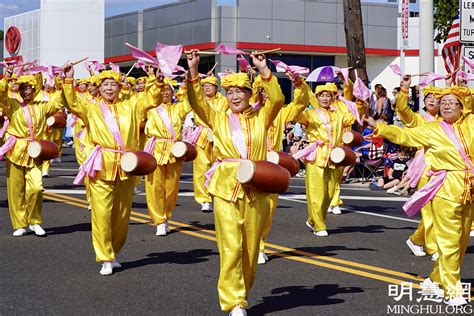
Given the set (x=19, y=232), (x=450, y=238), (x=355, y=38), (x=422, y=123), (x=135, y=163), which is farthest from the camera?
(x=355, y=38)

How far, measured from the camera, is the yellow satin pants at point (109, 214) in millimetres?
9281

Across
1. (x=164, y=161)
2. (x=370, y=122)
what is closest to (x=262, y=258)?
(x=370, y=122)

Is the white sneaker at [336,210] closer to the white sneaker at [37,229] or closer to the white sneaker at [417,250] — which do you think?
the white sneaker at [417,250]

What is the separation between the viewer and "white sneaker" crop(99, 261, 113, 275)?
920cm

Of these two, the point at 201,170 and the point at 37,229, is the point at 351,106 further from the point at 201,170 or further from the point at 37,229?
the point at 37,229

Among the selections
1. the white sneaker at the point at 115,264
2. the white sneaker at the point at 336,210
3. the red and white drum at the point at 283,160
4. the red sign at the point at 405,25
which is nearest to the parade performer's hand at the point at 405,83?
the red and white drum at the point at 283,160

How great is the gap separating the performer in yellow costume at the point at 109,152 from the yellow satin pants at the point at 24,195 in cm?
226

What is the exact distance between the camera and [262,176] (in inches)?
285

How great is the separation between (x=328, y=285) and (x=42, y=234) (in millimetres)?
4534

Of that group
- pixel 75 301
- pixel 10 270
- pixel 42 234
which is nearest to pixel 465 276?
pixel 75 301

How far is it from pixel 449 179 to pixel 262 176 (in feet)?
5.83

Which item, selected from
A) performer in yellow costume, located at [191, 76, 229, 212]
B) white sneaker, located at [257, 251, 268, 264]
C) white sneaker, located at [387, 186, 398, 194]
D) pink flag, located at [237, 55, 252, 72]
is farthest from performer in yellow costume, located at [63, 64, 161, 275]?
white sneaker, located at [387, 186, 398, 194]

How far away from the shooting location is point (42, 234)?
11.7 meters

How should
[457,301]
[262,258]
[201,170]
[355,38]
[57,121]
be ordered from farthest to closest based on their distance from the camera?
[355,38] < [57,121] < [201,170] < [262,258] < [457,301]
